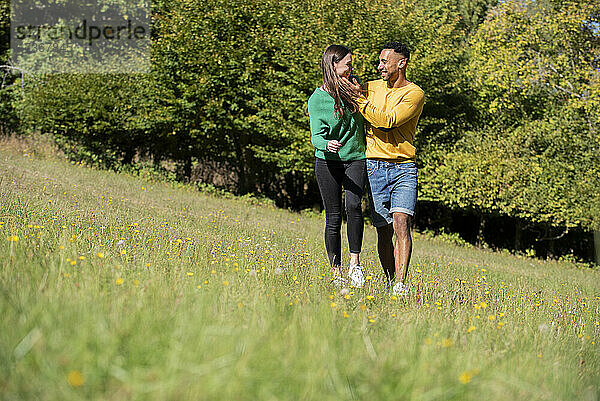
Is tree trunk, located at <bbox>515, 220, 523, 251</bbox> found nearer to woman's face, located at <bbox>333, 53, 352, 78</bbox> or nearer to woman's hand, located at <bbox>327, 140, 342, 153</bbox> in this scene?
woman's face, located at <bbox>333, 53, 352, 78</bbox>

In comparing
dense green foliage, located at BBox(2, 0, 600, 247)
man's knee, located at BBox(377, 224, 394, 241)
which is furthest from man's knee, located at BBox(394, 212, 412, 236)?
dense green foliage, located at BBox(2, 0, 600, 247)

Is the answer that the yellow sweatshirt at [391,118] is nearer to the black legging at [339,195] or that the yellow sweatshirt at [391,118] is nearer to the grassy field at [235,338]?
the black legging at [339,195]

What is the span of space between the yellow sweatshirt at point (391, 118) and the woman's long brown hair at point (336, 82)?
16 centimetres

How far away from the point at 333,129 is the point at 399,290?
147cm

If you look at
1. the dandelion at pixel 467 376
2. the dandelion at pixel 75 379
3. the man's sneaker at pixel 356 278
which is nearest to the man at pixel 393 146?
the man's sneaker at pixel 356 278

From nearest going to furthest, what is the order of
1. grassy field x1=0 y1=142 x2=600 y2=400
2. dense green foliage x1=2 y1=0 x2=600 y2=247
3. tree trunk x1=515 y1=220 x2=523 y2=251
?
grassy field x1=0 y1=142 x2=600 y2=400
dense green foliage x1=2 y1=0 x2=600 y2=247
tree trunk x1=515 y1=220 x2=523 y2=251

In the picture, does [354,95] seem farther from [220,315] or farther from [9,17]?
[9,17]

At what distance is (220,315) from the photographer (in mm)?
2479

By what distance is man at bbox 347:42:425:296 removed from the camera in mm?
4617

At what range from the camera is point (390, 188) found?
15.9 feet

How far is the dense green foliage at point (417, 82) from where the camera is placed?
16.2 metres

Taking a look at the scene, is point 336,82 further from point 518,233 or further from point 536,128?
point 518,233

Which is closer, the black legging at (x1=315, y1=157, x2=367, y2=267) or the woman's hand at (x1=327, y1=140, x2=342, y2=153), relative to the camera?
the woman's hand at (x1=327, y1=140, x2=342, y2=153)

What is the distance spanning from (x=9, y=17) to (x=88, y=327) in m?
24.3
